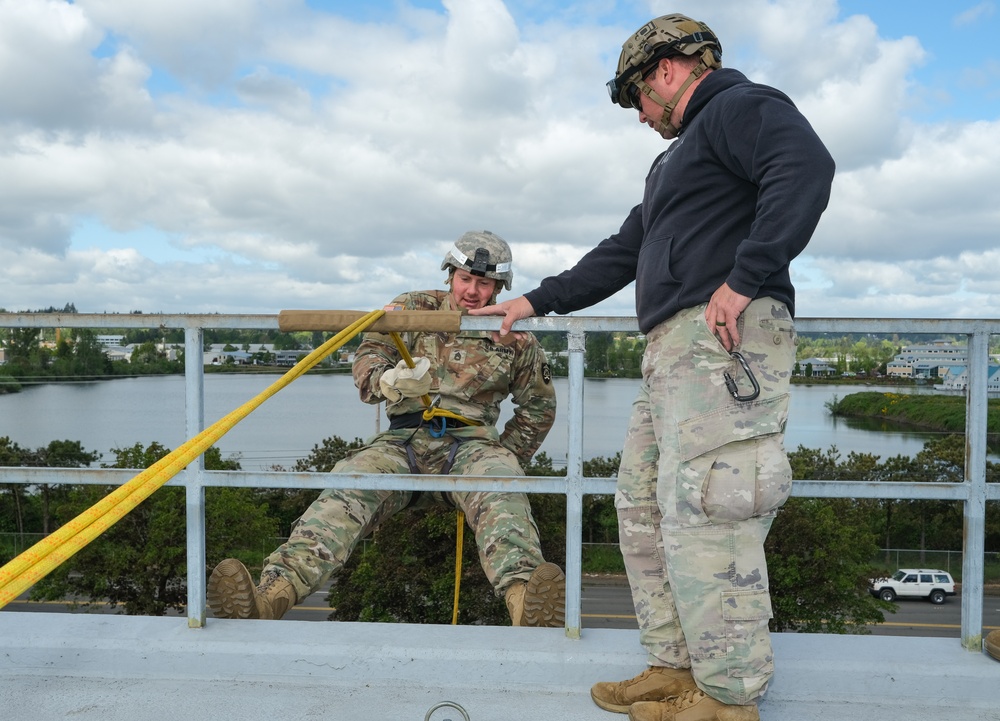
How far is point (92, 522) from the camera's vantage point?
1.60 metres

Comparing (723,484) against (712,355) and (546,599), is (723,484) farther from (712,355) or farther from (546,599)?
(546,599)

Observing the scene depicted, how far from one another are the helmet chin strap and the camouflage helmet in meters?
1.90

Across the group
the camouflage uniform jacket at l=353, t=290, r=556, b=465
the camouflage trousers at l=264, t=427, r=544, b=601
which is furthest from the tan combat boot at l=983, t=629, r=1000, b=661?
the camouflage uniform jacket at l=353, t=290, r=556, b=465

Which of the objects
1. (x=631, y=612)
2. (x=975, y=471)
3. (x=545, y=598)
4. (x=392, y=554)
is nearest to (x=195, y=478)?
(x=545, y=598)

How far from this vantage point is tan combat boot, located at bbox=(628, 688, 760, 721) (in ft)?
6.49

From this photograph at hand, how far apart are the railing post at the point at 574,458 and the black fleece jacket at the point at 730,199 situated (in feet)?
0.86

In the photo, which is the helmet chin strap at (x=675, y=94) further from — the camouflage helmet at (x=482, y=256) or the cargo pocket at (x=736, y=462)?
the camouflage helmet at (x=482, y=256)

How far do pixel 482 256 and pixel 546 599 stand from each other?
181 centimetres

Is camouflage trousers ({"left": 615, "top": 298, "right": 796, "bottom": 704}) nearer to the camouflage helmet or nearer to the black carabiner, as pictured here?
the black carabiner

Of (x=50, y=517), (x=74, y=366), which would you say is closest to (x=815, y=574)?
(x=50, y=517)

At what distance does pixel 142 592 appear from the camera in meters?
21.4

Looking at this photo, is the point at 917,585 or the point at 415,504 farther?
the point at 917,585

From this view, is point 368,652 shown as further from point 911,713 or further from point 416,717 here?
point 911,713

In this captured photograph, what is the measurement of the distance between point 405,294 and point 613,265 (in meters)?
1.92
